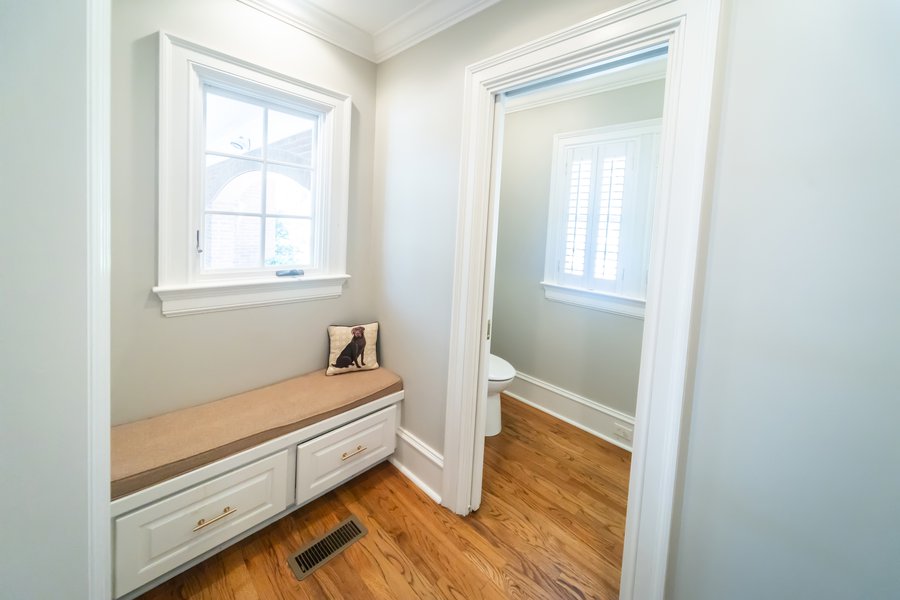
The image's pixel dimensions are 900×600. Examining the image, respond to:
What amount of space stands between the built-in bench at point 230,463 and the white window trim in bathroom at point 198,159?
493mm

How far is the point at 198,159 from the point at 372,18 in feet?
3.69

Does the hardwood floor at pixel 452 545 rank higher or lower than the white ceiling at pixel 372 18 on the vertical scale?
lower

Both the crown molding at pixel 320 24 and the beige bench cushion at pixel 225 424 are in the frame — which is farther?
the crown molding at pixel 320 24

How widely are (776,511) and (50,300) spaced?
5.58ft

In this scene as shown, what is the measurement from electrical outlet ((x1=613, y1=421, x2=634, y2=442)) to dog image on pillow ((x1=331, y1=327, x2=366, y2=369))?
1791 millimetres

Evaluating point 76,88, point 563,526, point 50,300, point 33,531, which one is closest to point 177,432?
point 33,531

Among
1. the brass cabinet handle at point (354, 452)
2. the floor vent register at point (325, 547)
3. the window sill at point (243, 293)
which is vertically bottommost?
the floor vent register at point (325, 547)

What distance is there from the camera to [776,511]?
38.3 inches

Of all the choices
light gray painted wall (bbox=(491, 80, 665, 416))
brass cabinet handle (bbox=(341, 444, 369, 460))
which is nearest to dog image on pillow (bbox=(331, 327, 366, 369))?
brass cabinet handle (bbox=(341, 444, 369, 460))

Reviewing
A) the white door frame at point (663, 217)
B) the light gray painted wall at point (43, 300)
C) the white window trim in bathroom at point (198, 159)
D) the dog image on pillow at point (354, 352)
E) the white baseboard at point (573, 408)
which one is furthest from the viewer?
the white baseboard at point (573, 408)

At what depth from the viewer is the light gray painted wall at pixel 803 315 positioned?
82cm

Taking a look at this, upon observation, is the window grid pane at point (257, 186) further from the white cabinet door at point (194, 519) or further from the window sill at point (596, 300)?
the window sill at point (596, 300)

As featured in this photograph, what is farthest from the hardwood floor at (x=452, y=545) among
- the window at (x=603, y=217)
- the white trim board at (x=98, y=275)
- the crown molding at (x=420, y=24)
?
the crown molding at (x=420, y=24)

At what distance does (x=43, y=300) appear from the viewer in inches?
24.5
